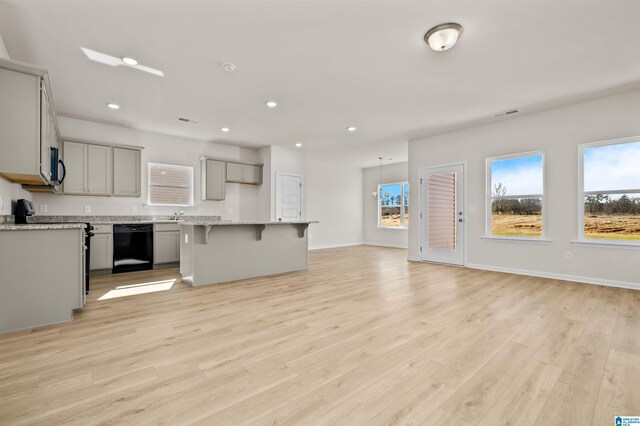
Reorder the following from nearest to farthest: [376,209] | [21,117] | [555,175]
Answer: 1. [21,117]
2. [555,175]
3. [376,209]

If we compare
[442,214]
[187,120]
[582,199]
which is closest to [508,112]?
[582,199]

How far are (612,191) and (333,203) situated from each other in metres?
6.62

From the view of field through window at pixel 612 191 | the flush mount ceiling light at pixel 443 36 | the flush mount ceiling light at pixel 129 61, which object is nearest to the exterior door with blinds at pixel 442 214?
the view of field through window at pixel 612 191

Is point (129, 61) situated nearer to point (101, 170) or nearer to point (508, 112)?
point (101, 170)

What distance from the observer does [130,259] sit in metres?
5.38

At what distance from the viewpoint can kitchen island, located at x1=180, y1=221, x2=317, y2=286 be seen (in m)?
4.23

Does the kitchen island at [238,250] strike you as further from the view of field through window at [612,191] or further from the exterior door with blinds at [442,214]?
the view of field through window at [612,191]

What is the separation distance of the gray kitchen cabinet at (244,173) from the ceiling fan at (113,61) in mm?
3452

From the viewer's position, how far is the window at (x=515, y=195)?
16.7ft

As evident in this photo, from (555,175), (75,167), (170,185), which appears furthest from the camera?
(170,185)

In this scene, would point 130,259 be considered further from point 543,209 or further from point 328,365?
point 543,209

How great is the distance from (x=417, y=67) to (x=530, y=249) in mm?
3809

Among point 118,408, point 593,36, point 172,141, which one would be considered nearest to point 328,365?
point 118,408

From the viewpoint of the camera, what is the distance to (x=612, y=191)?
4.38 metres
